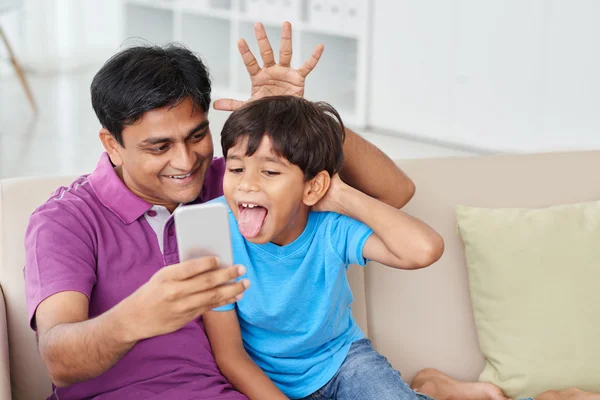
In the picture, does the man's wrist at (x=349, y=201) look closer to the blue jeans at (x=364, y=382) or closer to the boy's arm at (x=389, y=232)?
the boy's arm at (x=389, y=232)

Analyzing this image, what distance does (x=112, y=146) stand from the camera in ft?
5.89

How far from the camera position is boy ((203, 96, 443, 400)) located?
1.63m

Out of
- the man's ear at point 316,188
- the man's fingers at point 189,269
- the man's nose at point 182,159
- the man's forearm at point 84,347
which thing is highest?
the man's nose at point 182,159

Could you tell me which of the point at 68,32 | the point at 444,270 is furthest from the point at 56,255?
the point at 68,32

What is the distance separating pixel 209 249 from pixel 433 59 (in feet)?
13.2

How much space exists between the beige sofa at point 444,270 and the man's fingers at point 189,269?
2.52 feet

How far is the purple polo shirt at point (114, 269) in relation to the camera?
5.18 feet

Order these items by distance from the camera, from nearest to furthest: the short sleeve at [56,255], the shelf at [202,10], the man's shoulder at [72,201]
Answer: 1. the short sleeve at [56,255]
2. the man's shoulder at [72,201]
3. the shelf at [202,10]

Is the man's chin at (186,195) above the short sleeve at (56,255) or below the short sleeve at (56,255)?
above

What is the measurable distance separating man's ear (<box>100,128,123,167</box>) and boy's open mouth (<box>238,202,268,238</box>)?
32cm

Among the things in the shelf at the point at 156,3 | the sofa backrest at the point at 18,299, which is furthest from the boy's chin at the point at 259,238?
the shelf at the point at 156,3

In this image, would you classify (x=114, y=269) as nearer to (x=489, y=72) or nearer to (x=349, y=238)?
(x=349, y=238)

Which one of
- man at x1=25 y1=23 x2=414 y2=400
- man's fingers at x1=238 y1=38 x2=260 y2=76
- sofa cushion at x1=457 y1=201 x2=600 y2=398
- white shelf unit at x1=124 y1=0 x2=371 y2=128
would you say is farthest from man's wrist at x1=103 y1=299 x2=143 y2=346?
white shelf unit at x1=124 y1=0 x2=371 y2=128

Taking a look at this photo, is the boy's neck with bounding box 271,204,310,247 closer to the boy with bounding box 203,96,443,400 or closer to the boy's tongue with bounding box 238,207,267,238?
the boy with bounding box 203,96,443,400
